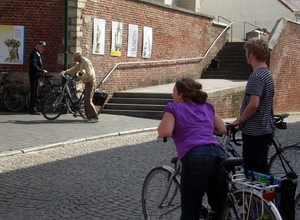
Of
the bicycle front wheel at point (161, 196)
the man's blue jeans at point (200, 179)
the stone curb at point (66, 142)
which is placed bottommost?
the stone curb at point (66, 142)

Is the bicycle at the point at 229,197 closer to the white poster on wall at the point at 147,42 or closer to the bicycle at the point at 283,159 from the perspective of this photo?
the bicycle at the point at 283,159

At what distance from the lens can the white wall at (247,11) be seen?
3356 centimetres

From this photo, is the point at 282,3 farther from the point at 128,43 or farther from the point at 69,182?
the point at 69,182

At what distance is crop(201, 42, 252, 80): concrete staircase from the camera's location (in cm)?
2334

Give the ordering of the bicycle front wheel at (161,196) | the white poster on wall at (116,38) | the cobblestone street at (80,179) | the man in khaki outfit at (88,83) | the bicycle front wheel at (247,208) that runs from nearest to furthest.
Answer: the bicycle front wheel at (247,208) < the bicycle front wheel at (161,196) < the cobblestone street at (80,179) < the man in khaki outfit at (88,83) < the white poster on wall at (116,38)

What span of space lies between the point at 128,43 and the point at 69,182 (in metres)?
11.5

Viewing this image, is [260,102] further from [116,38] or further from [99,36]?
[116,38]

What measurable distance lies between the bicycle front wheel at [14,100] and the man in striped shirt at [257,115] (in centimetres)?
1169

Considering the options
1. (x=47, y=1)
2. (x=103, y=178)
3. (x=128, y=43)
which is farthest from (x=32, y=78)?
(x=103, y=178)

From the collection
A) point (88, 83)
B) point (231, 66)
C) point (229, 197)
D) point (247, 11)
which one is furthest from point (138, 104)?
point (247, 11)

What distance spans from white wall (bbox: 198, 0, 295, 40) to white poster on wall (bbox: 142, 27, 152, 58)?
14261mm

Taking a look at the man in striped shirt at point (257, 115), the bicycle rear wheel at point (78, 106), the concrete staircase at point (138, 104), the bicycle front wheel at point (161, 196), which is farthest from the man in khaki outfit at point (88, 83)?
the man in striped shirt at point (257, 115)

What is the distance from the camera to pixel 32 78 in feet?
51.1

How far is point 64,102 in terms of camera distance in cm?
1507
